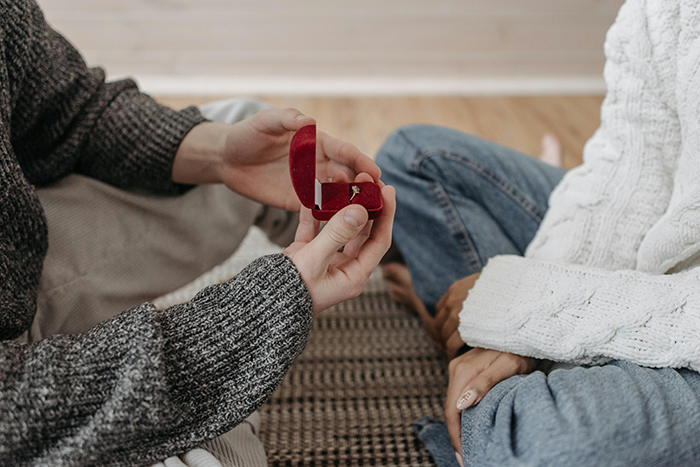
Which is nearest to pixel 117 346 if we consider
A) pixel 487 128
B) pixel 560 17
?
pixel 487 128

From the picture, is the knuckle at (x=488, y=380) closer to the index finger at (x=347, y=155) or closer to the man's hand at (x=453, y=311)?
the man's hand at (x=453, y=311)

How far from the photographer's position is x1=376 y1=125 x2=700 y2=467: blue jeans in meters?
0.40

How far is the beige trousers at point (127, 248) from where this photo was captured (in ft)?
1.97

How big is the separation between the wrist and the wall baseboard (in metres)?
1.23

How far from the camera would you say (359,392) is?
791mm

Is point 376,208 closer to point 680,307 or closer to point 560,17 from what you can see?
point 680,307

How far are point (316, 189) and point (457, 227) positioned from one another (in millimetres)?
338

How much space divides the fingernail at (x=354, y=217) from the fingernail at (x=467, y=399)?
223 millimetres

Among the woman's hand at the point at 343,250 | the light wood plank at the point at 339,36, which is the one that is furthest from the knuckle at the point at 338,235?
the light wood plank at the point at 339,36

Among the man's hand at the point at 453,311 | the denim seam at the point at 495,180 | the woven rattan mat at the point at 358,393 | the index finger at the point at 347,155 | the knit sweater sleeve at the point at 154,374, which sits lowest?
the woven rattan mat at the point at 358,393

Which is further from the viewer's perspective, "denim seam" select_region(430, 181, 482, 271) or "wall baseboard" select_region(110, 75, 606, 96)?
"wall baseboard" select_region(110, 75, 606, 96)

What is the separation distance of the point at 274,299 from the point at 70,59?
1.41 feet

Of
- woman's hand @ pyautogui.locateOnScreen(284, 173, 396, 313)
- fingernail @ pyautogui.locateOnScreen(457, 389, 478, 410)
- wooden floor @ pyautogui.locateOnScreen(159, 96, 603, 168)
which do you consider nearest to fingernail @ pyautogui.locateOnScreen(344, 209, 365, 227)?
woman's hand @ pyautogui.locateOnScreen(284, 173, 396, 313)

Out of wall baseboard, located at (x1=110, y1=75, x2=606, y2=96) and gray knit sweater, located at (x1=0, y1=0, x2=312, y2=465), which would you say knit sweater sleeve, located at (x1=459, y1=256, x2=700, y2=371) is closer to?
gray knit sweater, located at (x1=0, y1=0, x2=312, y2=465)
